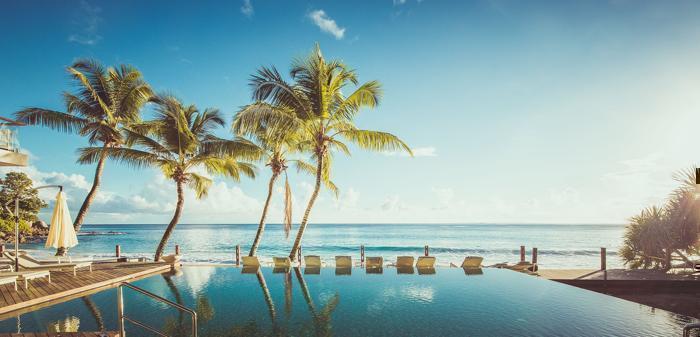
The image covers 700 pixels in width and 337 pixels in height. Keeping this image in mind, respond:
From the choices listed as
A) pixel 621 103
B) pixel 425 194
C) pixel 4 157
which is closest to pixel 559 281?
pixel 621 103

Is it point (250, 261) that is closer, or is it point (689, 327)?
point (689, 327)

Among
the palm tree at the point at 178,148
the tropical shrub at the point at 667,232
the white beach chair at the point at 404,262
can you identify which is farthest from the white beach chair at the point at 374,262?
the tropical shrub at the point at 667,232

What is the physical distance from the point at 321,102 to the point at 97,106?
959 centimetres

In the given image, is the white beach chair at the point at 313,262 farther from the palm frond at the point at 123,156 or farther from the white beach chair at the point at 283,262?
the palm frond at the point at 123,156

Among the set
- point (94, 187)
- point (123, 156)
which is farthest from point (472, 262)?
point (94, 187)

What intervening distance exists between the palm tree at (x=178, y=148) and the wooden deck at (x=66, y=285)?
2.30 meters

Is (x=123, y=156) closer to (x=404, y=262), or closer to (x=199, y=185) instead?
(x=199, y=185)

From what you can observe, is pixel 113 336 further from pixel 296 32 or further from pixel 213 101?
pixel 213 101

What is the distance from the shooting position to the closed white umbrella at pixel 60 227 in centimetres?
968

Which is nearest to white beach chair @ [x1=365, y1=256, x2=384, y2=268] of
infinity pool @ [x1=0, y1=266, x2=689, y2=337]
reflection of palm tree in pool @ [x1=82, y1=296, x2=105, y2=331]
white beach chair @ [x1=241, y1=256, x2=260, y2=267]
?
infinity pool @ [x1=0, y1=266, x2=689, y2=337]

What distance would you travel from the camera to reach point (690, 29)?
9.98 m

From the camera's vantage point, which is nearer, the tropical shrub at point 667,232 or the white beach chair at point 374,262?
the tropical shrub at point 667,232

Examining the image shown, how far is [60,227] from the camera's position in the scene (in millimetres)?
9766

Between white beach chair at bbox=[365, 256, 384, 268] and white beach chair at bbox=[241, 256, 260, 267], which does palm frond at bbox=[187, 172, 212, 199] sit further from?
white beach chair at bbox=[365, 256, 384, 268]
